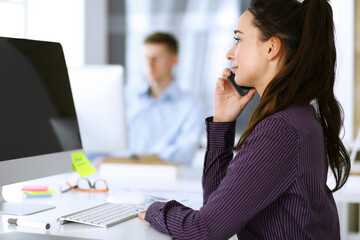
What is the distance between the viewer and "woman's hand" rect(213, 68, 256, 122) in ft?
5.12

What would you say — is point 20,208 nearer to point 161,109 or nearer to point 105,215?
point 105,215

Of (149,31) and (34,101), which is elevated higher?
(149,31)

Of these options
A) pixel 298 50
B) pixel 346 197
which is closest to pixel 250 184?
pixel 298 50

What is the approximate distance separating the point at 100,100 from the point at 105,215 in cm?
78

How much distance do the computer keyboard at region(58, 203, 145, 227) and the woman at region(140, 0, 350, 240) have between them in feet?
0.32

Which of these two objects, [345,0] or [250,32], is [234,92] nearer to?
[250,32]

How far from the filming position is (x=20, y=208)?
4.87 feet

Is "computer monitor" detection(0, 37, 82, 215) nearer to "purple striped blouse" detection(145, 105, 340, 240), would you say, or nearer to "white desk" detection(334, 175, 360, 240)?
"purple striped blouse" detection(145, 105, 340, 240)

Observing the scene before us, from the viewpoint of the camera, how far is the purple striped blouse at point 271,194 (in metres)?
1.15

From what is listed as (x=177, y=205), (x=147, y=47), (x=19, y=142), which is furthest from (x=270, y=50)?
(x=147, y=47)

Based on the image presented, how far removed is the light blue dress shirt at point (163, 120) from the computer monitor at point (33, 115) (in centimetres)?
260

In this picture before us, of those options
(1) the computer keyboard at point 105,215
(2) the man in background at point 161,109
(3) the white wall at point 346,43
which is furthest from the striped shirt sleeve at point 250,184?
(2) the man in background at point 161,109

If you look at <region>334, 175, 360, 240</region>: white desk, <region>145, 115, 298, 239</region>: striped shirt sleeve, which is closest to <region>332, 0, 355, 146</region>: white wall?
<region>334, 175, 360, 240</region>: white desk

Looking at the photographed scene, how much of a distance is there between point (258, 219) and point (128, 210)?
15.7 inches
